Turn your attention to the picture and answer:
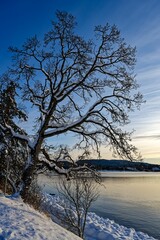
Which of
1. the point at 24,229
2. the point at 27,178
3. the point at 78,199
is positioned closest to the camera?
the point at 24,229

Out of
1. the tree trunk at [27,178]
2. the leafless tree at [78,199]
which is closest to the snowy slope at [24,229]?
the tree trunk at [27,178]

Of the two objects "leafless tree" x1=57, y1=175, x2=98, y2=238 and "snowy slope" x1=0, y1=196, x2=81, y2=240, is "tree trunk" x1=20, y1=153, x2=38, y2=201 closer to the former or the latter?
"leafless tree" x1=57, y1=175, x2=98, y2=238

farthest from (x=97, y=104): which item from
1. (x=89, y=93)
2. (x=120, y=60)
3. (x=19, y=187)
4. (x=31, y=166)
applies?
(x=19, y=187)

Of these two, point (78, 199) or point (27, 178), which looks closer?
point (27, 178)

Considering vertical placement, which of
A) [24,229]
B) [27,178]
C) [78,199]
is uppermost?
[27,178]

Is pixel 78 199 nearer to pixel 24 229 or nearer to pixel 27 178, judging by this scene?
pixel 27 178

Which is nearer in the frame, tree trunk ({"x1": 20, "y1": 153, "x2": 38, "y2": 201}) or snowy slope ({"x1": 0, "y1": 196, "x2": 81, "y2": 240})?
snowy slope ({"x1": 0, "y1": 196, "x2": 81, "y2": 240})

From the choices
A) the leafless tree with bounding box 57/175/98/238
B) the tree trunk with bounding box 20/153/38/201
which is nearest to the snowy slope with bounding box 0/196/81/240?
the tree trunk with bounding box 20/153/38/201

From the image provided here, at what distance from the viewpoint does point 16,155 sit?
21.3 metres

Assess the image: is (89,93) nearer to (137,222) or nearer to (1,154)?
(1,154)

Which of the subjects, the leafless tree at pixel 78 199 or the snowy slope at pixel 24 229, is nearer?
the snowy slope at pixel 24 229

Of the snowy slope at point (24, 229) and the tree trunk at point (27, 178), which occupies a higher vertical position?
the tree trunk at point (27, 178)

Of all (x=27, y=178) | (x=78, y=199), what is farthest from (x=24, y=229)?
(x=78, y=199)

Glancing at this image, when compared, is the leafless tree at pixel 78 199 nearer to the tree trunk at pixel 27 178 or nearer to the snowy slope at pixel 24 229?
the tree trunk at pixel 27 178
